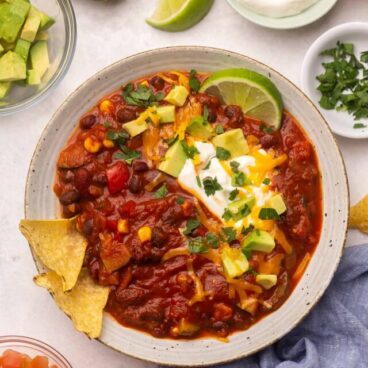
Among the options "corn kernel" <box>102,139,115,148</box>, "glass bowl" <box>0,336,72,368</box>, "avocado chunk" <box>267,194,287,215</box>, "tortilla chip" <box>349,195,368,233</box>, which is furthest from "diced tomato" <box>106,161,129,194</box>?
"tortilla chip" <box>349,195,368,233</box>

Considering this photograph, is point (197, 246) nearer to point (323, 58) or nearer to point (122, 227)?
point (122, 227)

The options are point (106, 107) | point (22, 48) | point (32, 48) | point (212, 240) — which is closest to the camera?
point (212, 240)

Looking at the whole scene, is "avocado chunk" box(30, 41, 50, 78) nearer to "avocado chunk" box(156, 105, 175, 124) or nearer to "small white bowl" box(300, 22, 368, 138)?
"avocado chunk" box(156, 105, 175, 124)

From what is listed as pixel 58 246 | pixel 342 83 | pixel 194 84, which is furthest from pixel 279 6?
pixel 58 246

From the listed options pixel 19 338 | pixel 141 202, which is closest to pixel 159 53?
pixel 141 202

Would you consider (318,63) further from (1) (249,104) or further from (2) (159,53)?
(2) (159,53)
